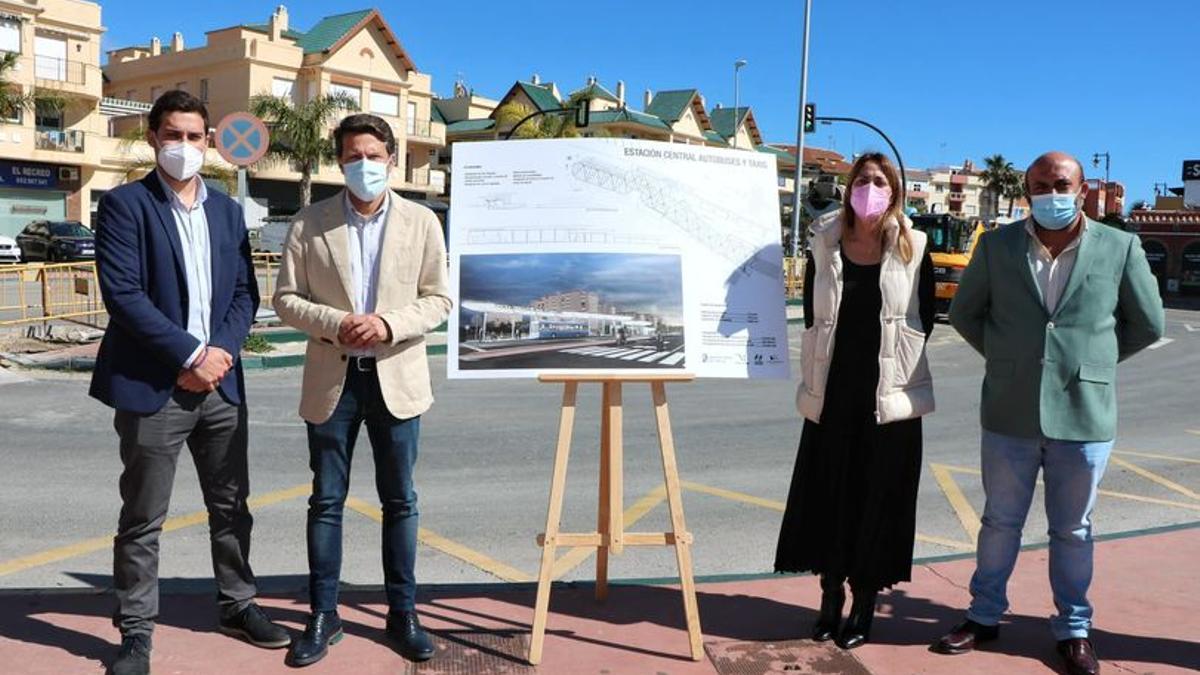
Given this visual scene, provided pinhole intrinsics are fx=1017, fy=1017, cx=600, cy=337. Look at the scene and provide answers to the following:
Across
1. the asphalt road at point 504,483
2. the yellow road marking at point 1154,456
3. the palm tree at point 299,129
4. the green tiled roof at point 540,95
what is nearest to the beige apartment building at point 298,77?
the palm tree at point 299,129

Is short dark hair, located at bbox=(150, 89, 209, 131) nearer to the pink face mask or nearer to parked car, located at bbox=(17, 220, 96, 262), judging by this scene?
the pink face mask

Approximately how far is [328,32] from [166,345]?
52.1 meters

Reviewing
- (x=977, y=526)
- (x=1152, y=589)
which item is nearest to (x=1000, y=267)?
(x=1152, y=589)

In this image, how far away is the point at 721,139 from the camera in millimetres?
74312

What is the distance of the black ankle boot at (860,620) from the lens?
421cm

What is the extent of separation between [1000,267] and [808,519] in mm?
1304

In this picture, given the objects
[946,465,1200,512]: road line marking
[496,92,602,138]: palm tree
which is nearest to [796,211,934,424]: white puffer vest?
[946,465,1200,512]: road line marking

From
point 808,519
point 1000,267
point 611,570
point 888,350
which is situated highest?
point 1000,267

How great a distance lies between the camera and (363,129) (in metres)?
3.93

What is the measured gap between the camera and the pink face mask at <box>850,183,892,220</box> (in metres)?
4.04

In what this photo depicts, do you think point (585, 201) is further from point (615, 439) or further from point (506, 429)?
point (506, 429)

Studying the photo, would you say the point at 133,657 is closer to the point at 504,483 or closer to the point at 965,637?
the point at 965,637

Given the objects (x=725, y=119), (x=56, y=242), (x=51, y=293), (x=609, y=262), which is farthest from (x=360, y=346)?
(x=725, y=119)

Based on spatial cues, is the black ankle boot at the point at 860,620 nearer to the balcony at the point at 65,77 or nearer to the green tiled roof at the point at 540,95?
the balcony at the point at 65,77
